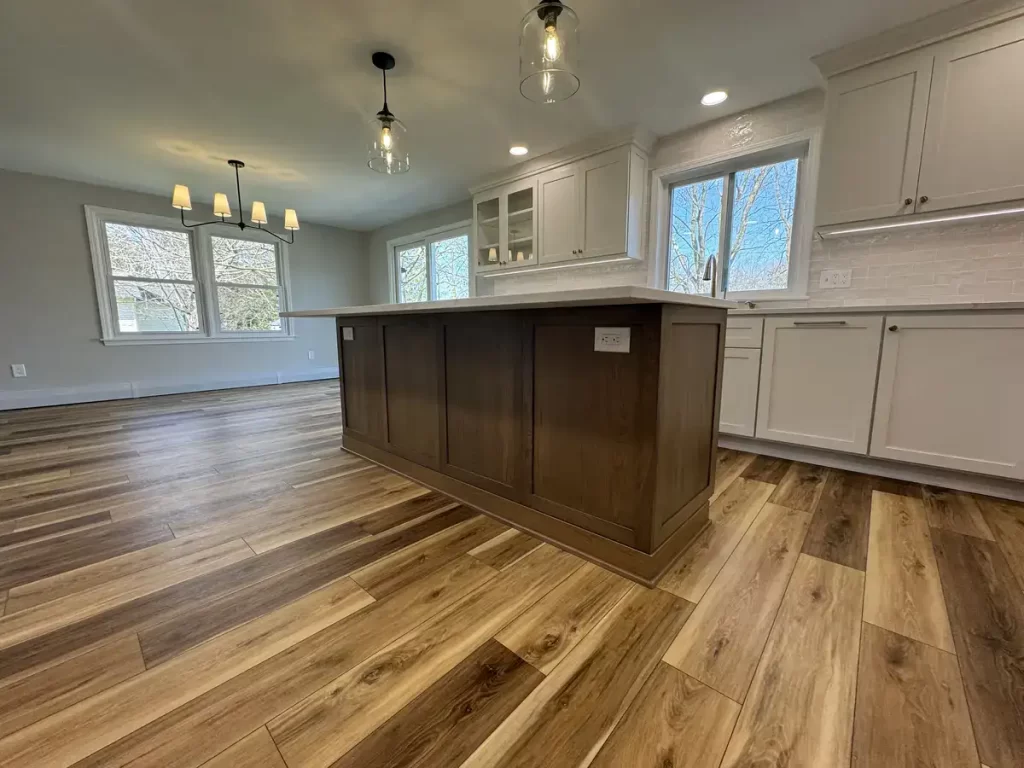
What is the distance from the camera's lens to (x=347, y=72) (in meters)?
2.44

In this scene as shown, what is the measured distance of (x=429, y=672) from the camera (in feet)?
3.16

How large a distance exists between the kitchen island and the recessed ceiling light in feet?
6.74

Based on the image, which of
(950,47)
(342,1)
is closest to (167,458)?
(342,1)

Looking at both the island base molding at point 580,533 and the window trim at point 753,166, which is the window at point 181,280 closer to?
the island base molding at point 580,533

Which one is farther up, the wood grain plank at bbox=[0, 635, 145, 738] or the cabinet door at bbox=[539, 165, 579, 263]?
the cabinet door at bbox=[539, 165, 579, 263]

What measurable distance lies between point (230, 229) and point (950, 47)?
658 cm

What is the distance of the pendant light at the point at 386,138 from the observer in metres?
2.35

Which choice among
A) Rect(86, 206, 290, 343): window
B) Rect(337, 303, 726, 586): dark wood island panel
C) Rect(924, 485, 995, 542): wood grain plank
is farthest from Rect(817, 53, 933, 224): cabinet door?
Rect(86, 206, 290, 343): window

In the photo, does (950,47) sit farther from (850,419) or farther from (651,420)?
(651,420)

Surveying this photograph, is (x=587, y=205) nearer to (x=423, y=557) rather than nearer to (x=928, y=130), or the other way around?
(x=928, y=130)

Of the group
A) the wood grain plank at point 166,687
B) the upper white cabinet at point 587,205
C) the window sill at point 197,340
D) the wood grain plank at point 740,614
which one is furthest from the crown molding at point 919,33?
the window sill at point 197,340

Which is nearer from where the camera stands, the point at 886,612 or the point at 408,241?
the point at 886,612

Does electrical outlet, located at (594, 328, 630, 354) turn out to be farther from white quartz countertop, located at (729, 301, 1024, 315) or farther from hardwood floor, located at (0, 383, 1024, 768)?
white quartz countertop, located at (729, 301, 1024, 315)

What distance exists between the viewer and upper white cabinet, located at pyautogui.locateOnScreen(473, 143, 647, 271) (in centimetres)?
322
